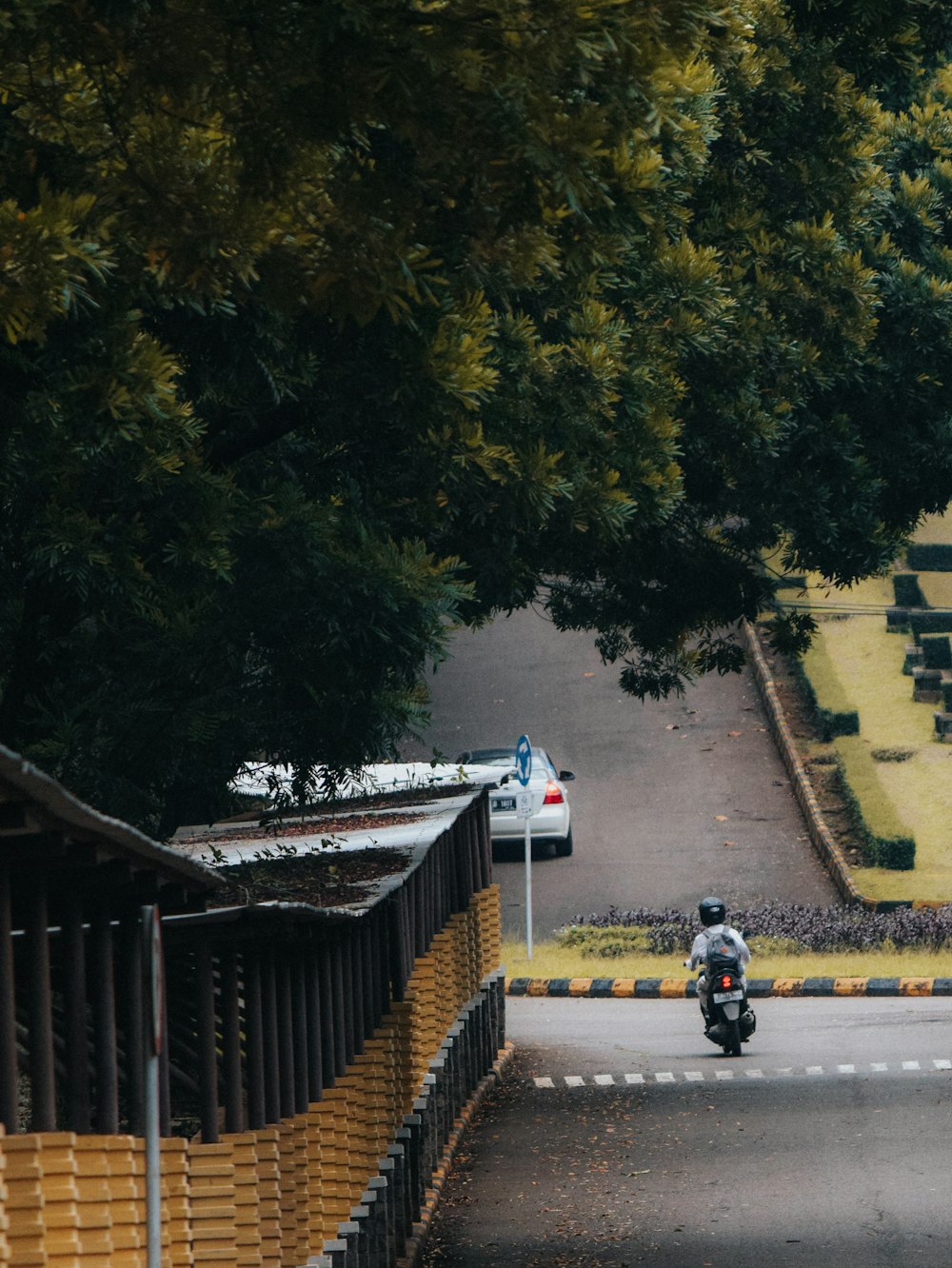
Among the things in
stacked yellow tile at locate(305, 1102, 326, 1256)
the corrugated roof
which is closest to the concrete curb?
stacked yellow tile at locate(305, 1102, 326, 1256)

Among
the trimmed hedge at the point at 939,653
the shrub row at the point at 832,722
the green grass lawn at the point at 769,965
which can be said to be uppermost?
the trimmed hedge at the point at 939,653

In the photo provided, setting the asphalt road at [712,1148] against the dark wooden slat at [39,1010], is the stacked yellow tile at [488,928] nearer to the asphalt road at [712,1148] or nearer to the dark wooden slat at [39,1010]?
the asphalt road at [712,1148]

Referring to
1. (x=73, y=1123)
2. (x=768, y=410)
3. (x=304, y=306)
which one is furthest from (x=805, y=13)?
(x=73, y=1123)

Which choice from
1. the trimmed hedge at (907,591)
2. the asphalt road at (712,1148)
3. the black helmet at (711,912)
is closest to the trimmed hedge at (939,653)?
the trimmed hedge at (907,591)

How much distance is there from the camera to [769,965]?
23.4 metres

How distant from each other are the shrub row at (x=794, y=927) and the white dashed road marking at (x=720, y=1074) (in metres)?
6.82

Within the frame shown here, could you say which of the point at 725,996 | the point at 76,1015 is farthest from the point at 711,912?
the point at 76,1015

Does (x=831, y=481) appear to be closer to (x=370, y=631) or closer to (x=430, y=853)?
(x=430, y=853)

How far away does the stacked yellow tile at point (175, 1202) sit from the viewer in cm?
648

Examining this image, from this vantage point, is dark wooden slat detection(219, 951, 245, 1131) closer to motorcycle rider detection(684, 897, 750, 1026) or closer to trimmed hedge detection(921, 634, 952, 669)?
motorcycle rider detection(684, 897, 750, 1026)

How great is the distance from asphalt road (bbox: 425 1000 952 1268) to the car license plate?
51cm

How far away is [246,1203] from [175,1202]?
0.56 m

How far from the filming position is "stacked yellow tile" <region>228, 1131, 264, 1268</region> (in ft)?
23.3

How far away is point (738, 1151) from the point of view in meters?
14.1
